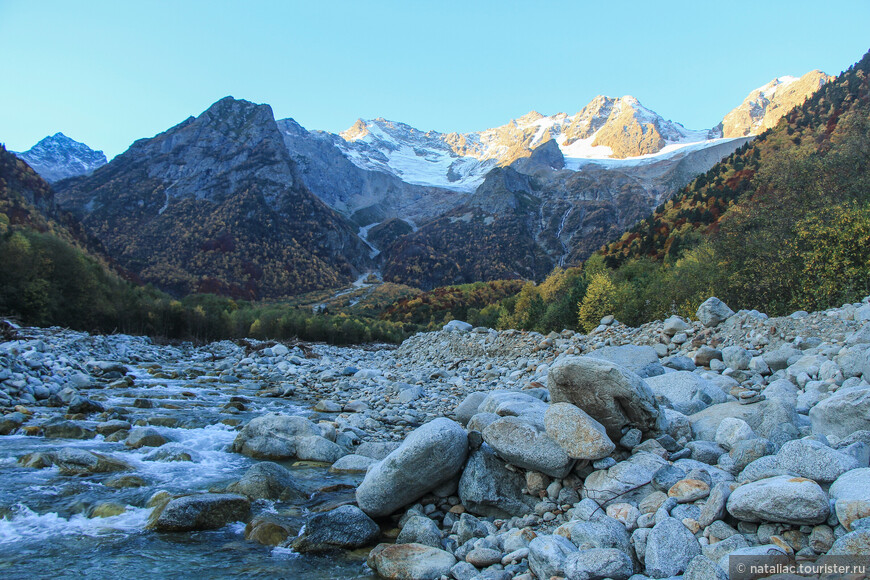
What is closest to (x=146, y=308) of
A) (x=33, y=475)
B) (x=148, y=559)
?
(x=33, y=475)

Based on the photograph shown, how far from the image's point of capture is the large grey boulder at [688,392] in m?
8.55

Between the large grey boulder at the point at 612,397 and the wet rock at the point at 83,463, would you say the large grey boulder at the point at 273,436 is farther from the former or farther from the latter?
the large grey boulder at the point at 612,397

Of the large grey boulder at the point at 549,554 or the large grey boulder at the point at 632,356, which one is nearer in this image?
the large grey boulder at the point at 549,554

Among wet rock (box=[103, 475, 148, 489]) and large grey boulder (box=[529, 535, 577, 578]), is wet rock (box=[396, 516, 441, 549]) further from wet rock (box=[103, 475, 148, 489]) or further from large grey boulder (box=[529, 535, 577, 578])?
wet rock (box=[103, 475, 148, 489])

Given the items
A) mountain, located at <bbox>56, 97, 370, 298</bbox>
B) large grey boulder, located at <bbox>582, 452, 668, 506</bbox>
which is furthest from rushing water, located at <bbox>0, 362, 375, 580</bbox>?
mountain, located at <bbox>56, 97, 370, 298</bbox>

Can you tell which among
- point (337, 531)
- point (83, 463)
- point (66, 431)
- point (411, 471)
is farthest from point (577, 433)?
point (66, 431)

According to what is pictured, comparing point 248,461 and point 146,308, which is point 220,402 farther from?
point 146,308

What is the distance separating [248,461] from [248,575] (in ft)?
14.6

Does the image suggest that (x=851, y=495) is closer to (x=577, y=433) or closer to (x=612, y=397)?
(x=577, y=433)

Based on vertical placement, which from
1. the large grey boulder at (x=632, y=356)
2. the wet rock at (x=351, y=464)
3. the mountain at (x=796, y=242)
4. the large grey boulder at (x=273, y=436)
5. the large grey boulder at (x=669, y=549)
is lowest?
the wet rock at (x=351, y=464)

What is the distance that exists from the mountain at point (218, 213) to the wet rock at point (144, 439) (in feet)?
368

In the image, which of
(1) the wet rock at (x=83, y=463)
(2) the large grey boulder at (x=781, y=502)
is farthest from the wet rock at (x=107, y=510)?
(2) the large grey boulder at (x=781, y=502)

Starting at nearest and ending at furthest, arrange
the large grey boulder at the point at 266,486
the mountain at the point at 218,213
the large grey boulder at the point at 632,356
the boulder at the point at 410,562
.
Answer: the boulder at the point at 410,562, the large grey boulder at the point at 266,486, the large grey boulder at the point at 632,356, the mountain at the point at 218,213

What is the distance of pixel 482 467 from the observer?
639 cm
